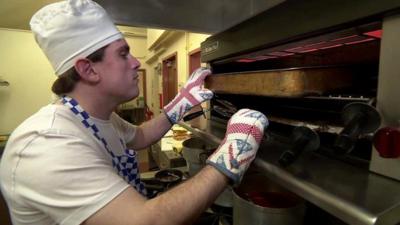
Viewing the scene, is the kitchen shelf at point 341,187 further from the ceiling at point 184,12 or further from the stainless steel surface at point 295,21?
the ceiling at point 184,12

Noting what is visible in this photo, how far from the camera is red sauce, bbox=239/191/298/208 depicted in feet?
2.64

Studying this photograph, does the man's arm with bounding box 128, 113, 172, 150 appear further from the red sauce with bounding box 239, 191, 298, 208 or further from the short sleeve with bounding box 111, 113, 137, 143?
the red sauce with bounding box 239, 191, 298, 208

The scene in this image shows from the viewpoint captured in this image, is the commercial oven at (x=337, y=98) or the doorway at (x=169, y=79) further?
the doorway at (x=169, y=79)

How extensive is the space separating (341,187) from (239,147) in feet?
0.76

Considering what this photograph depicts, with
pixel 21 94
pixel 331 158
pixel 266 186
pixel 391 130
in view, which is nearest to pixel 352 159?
pixel 331 158

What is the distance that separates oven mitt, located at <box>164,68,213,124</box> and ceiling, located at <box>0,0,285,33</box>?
292 mm

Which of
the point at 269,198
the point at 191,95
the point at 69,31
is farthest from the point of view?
the point at 191,95

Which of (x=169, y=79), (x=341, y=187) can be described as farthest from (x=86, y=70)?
(x=169, y=79)

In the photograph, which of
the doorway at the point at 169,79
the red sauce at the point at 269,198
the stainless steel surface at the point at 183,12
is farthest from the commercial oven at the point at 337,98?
the doorway at the point at 169,79

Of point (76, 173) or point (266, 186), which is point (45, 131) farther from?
point (266, 186)

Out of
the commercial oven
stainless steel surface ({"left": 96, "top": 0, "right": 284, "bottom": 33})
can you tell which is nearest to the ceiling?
stainless steel surface ({"left": 96, "top": 0, "right": 284, "bottom": 33})

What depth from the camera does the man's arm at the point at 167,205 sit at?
0.53m

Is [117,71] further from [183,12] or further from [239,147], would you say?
[183,12]

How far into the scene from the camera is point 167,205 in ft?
1.83
